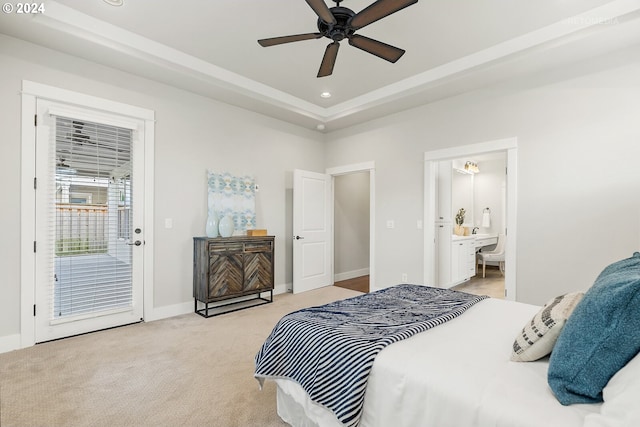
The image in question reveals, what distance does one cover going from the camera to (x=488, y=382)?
1172 millimetres

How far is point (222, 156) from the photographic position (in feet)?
14.4

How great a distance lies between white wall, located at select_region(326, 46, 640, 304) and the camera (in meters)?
2.94

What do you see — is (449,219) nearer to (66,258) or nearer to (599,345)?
(599,345)

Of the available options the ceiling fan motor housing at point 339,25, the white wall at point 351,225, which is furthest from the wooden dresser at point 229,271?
the ceiling fan motor housing at point 339,25

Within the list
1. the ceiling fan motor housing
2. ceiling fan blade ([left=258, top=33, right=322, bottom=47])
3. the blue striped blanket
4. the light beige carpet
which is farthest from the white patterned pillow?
ceiling fan blade ([left=258, top=33, right=322, bottom=47])

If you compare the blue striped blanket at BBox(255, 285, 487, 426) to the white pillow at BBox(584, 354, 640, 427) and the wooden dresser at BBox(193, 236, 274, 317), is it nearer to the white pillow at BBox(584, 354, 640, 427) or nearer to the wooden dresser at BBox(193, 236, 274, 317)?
the white pillow at BBox(584, 354, 640, 427)

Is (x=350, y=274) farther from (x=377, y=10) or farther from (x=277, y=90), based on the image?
(x=377, y=10)

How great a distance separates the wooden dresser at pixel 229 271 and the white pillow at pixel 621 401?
3.56 m

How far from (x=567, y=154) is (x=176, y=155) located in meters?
4.35

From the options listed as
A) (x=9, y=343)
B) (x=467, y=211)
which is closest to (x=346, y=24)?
(x=9, y=343)

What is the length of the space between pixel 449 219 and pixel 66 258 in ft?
16.2

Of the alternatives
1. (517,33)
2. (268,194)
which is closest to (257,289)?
(268,194)

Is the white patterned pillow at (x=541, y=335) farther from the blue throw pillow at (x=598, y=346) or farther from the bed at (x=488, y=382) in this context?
the blue throw pillow at (x=598, y=346)

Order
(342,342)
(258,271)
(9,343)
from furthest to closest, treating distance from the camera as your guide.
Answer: (258,271)
(9,343)
(342,342)
